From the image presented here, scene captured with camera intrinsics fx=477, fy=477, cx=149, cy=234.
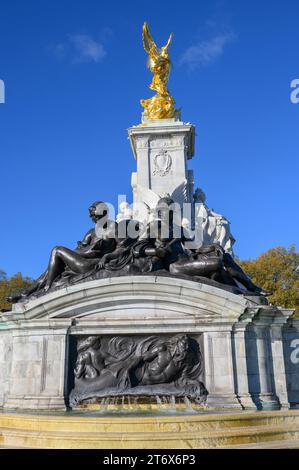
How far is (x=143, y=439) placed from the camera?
7.78m

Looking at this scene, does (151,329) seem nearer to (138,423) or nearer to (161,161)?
(138,423)

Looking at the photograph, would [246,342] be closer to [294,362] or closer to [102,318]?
[294,362]

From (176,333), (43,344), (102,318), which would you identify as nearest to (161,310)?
(176,333)

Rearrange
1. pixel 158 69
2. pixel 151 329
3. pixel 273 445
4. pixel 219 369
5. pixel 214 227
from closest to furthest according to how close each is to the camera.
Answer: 1. pixel 273 445
2. pixel 219 369
3. pixel 151 329
4. pixel 214 227
5. pixel 158 69

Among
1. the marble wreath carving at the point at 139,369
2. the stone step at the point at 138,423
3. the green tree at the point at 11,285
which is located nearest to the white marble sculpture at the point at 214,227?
the marble wreath carving at the point at 139,369

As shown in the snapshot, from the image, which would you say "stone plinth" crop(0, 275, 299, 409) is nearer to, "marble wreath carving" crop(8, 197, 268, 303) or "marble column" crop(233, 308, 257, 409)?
"marble column" crop(233, 308, 257, 409)

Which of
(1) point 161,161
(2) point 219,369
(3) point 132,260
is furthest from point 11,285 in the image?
(2) point 219,369

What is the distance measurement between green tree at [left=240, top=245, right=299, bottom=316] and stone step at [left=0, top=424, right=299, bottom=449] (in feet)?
89.7

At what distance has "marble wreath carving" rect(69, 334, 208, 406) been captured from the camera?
11.5 metres

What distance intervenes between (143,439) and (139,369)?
12.9 feet

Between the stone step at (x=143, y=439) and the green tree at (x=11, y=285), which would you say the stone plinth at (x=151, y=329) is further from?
the green tree at (x=11, y=285)

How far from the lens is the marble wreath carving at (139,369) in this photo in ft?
37.7

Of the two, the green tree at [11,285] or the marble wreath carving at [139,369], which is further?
the green tree at [11,285]

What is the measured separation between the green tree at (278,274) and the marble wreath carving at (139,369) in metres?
24.6
